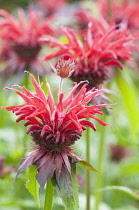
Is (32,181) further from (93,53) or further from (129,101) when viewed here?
(129,101)

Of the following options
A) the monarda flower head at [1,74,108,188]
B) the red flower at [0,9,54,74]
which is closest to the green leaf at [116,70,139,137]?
the red flower at [0,9,54,74]

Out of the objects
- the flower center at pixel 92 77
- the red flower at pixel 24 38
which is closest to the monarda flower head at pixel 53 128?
the flower center at pixel 92 77

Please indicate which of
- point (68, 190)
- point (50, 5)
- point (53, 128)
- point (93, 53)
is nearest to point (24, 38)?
point (93, 53)

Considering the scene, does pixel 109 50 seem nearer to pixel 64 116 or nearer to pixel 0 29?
pixel 64 116

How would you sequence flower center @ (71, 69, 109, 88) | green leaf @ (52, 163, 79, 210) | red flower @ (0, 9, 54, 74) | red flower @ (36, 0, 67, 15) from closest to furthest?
green leaf @ (52, 163, 79, 210) → flower center @ (71, 69, 109, 88) → red flower @ (0, 9, 54, 74) → red flower @ (36, 0, 67, 15)

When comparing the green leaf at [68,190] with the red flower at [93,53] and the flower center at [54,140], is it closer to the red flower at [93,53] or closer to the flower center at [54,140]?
the flower center at [54,140]

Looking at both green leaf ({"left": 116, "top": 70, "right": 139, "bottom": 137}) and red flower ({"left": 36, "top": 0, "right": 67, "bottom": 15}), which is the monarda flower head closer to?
green leaf ({"left": 116, "top": 70, "right": 139, "bottom": 137})
